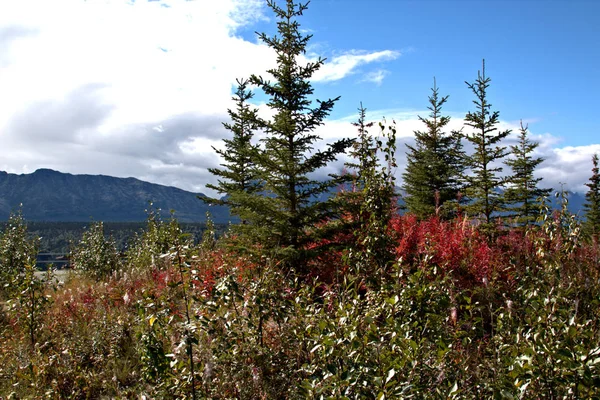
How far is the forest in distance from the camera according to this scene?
9.32ft

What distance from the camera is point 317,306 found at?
565 cm

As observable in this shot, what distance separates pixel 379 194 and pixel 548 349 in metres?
3.16

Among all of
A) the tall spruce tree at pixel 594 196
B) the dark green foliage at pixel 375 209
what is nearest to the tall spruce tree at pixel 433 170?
the dark green foliage at pixel 375 209

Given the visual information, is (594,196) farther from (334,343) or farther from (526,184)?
(334,343)

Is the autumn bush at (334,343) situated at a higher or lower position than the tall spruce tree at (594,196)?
lower

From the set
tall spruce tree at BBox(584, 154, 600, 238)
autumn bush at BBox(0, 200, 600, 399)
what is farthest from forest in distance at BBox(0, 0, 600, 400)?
tall spruce tree at BBox(584, 154, 600, 238)

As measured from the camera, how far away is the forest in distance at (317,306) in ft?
9.32

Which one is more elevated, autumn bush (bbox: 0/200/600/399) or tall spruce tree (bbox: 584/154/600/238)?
tall spruce tree (bbox: 584/154/600/238)

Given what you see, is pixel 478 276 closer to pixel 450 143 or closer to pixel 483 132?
pixel 483 132

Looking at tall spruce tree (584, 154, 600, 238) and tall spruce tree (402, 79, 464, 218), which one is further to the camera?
tall spruce tree (584, 154, 600, 238)

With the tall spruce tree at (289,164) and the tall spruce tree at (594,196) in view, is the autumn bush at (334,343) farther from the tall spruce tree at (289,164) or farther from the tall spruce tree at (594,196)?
the tall spruce tree at (594,196)

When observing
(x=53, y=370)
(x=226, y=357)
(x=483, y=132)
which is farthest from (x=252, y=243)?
(x=483, y=132)

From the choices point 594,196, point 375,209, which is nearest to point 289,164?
point 375,209

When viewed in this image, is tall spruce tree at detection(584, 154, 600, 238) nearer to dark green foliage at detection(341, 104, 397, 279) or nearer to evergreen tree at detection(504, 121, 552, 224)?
evergreen tree at detection(504, 121, 552, 224)
